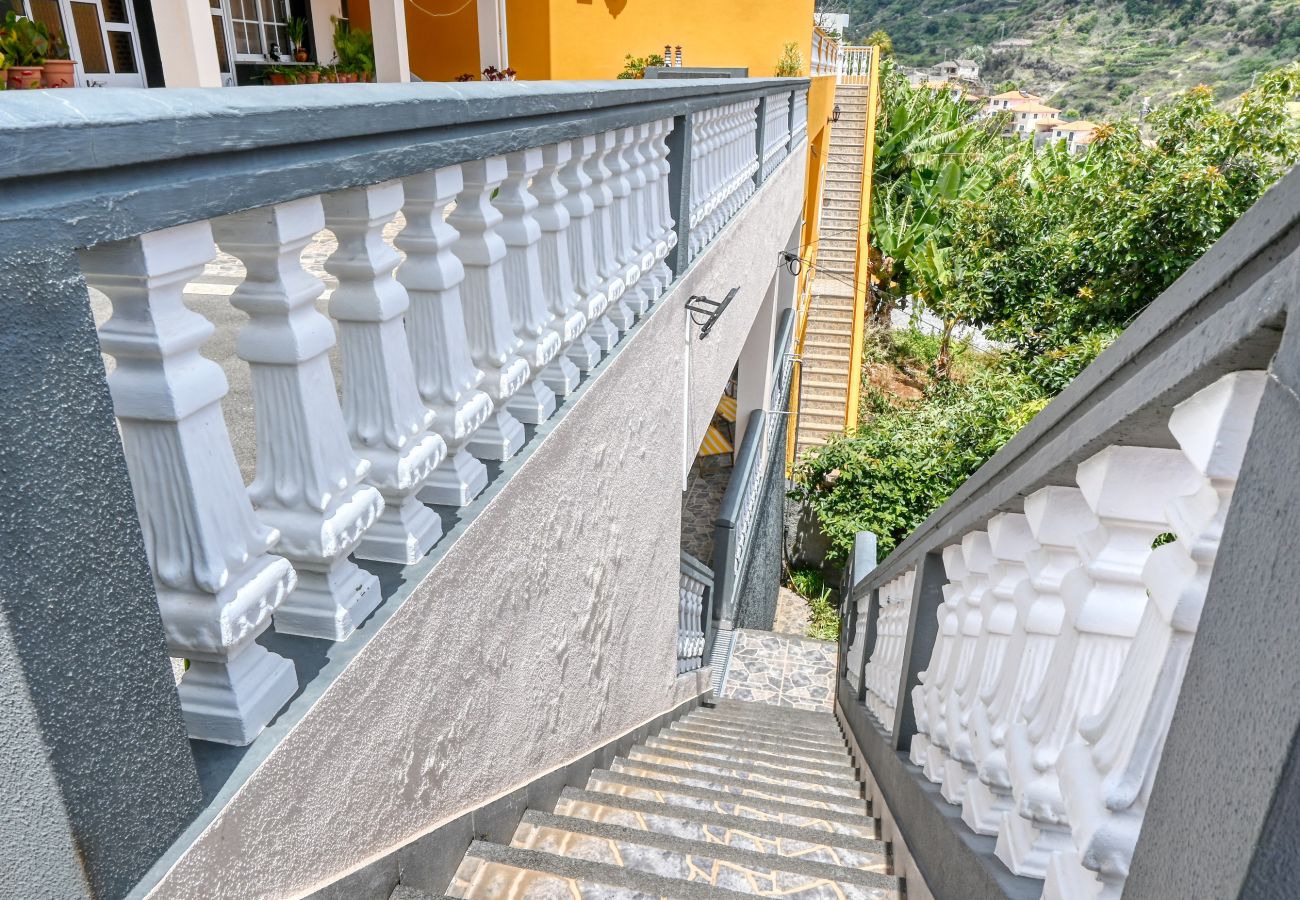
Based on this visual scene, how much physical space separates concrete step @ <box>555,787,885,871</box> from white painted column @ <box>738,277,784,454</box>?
852 centimetres

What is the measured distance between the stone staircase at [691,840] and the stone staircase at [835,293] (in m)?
12.8

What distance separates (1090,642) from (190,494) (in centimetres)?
137

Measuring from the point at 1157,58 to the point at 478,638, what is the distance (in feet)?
301

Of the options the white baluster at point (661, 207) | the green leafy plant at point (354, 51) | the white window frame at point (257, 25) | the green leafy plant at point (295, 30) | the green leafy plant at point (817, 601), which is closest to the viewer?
the white baluster at point (661, 207)

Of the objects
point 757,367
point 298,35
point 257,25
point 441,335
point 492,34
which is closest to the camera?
point 441,335

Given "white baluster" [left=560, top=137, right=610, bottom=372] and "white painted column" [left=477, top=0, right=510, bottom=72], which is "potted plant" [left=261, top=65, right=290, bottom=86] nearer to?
"white painted column" [left=477, top=0, right=510, bottom=72]

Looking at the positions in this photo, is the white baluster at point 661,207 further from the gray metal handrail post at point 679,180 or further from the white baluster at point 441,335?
the white baluster at point 441,335

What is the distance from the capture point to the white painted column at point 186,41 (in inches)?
267

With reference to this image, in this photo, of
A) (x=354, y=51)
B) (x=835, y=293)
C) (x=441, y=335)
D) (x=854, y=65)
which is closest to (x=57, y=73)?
(x=354, y=51)

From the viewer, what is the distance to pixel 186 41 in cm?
688

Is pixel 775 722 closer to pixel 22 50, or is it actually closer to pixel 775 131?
pixel 775 131

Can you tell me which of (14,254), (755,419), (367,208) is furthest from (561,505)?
(755,419)

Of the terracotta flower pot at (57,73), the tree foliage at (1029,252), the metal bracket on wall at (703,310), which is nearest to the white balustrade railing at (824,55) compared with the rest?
the tree foliage at (1029,252)

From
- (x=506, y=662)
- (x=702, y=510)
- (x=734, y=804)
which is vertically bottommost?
(x=702, y=510)
